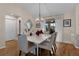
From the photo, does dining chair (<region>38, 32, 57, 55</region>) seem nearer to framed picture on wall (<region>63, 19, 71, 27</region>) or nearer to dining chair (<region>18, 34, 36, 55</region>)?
dining chair (<region>18, 34, 36, 55</region>)

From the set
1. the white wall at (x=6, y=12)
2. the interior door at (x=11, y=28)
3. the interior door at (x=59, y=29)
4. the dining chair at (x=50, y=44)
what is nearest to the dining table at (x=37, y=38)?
the dining chair at (x=50, y=44)

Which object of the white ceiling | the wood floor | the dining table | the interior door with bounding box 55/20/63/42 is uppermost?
the white ceiling

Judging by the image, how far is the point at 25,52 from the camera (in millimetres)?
2297

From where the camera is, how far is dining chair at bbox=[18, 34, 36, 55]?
2.25 m

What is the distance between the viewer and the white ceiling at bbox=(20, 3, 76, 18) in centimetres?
220

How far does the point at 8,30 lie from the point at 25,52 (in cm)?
58

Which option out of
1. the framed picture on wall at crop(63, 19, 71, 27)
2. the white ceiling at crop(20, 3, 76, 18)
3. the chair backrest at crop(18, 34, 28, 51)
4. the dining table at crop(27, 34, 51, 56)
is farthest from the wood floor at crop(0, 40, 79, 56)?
the white ceiling at crop(20, 3, 76, 18)

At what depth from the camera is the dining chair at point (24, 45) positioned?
225 centimetres

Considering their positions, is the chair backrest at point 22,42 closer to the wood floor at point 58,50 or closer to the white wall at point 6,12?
the wood floor at point 58,50

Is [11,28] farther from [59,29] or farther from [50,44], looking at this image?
[59,29]

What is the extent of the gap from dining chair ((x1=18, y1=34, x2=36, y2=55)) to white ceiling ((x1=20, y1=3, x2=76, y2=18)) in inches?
20.3

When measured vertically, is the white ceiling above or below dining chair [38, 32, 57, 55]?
above

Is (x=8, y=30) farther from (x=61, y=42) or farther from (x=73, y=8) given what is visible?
(x=73, y=8)

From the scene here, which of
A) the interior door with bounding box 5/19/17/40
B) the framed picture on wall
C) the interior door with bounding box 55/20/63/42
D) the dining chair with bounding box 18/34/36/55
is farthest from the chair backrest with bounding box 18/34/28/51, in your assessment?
the framed picture on wall
